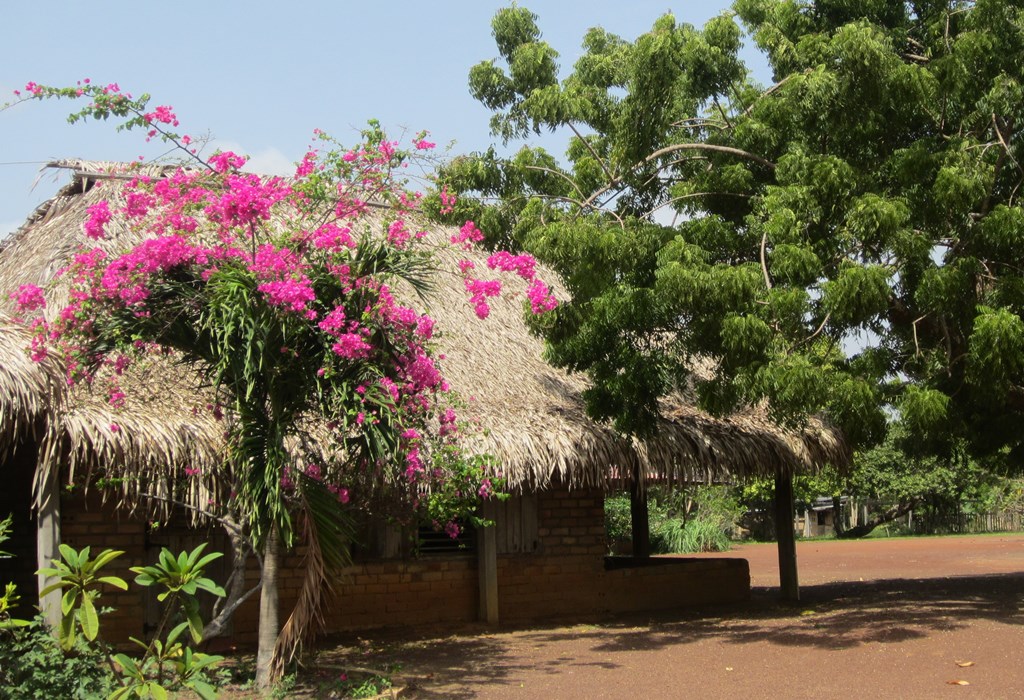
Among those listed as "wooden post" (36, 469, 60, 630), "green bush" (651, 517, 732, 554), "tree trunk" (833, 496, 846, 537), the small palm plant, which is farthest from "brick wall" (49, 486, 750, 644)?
"tree trunk" (833, 496, 846, 537)

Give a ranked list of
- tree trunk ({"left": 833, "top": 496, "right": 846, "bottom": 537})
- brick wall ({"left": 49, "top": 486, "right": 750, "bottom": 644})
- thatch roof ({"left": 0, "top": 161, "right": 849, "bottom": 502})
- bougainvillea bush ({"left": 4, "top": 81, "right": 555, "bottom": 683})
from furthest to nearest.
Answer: tree trunk ({"left": 833, "top": 496, "right": 846, "bottom": 537}), brick wall ({"left": 49, "top": 486, "right": 750, "bottom": 644}), thatch roof ({"left": 0, "top": 161, "right": 849, "bottom": 502}), bougainvillea bush ({"left": 4, "top": 81, "right": 555, "bottom": 683})

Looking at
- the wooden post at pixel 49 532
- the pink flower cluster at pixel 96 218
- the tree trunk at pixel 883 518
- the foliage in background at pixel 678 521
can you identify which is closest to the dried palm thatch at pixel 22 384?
the wooden post at pixel 49 532

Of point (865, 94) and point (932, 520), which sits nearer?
point (865, 94)

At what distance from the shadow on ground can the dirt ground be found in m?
0.02

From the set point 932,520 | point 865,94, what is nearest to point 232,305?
point 865,94

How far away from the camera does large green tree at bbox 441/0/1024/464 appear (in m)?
8.94

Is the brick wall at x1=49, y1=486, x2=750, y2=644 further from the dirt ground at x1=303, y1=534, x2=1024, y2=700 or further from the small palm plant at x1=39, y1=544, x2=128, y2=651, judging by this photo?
the small palm plant at x1=39, y1=544, x2=128, y2=651

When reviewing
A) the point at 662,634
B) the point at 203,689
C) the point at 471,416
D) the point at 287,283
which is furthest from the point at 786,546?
the point at 203,689

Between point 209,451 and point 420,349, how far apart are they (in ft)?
7.47

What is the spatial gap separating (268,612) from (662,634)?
4632mm

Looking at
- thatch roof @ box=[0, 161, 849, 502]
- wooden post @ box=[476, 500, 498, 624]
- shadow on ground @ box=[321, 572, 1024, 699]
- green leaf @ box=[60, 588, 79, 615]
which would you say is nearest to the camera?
green leaf @ box=[60, 588, 79, 615]

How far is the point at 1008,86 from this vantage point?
29.9 ft

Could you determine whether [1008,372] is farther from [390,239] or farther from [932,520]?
[932,520]

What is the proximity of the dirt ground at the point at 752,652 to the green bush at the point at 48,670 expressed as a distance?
1935 millimetres
